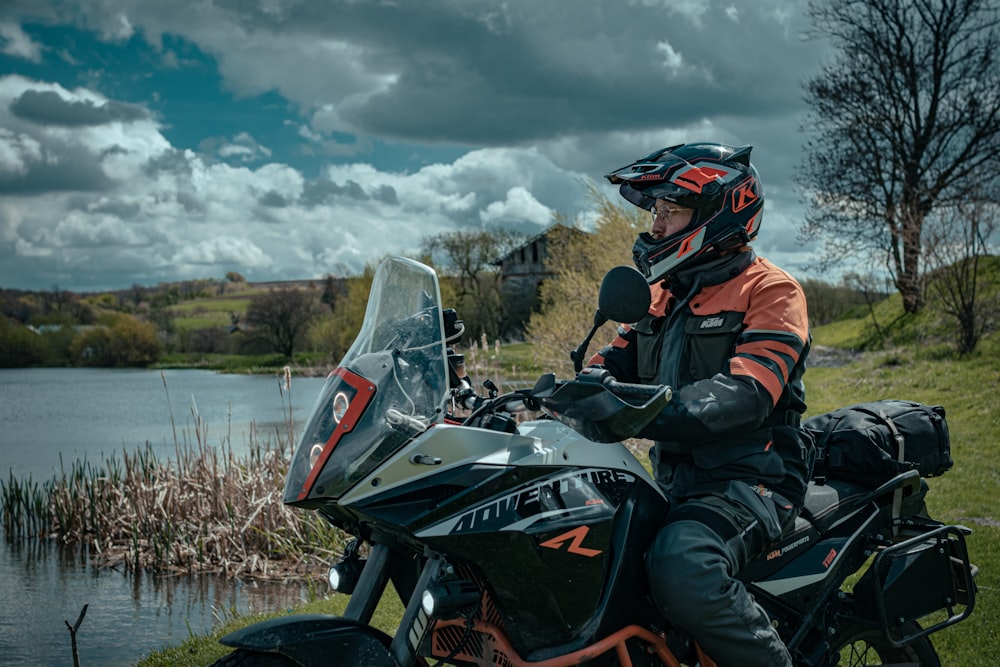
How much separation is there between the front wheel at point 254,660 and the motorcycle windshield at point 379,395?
0.42m

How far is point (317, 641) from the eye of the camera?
241 centimetres

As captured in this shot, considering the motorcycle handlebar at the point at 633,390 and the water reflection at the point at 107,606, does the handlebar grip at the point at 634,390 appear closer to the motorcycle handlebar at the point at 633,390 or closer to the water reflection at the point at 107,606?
the motorcycle handlebar at the point at 633,390

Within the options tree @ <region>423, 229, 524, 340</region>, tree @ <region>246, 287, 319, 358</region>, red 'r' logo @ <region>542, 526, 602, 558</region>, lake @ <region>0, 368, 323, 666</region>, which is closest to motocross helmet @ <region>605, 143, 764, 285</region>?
red 'r' logo @ <region>542, 526, 602, 558</region>

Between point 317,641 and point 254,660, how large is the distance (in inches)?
7.1

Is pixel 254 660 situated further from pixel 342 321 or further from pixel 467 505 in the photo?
pixel 342 321

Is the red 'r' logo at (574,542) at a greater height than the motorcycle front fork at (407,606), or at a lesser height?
greater

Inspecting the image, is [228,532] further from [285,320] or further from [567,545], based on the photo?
[285,320]

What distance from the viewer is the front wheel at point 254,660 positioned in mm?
2402

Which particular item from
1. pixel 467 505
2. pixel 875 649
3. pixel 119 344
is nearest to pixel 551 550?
pixel 467 505

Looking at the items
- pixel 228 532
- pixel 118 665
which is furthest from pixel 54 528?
pixel 118 665

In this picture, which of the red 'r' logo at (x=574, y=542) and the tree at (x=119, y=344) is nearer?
the red 'r' logo at (x=574, y=542)

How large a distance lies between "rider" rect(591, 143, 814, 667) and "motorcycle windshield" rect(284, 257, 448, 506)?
0.75m

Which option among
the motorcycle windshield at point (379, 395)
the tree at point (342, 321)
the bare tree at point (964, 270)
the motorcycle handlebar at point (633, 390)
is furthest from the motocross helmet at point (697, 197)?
the tree at point (342, 321)

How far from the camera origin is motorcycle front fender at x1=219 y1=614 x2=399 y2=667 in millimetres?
2385
